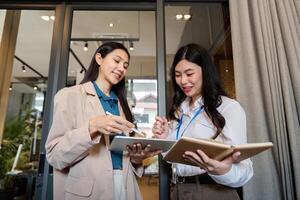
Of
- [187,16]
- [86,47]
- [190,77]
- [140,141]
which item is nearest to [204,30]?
[187,16]

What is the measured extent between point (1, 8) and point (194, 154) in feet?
5.47

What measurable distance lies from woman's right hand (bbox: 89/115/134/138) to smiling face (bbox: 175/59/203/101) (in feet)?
1.24

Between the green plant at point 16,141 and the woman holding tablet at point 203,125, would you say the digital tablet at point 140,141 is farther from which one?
the green plant at point 16,141

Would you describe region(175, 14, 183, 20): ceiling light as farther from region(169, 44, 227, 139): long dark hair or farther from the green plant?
the green plant

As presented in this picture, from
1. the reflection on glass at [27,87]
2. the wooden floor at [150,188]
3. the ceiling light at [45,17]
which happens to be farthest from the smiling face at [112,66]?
the ceiling light at [45,17]

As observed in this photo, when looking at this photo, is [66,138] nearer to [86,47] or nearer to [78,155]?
[78,155]

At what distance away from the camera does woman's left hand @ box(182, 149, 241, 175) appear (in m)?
0.73

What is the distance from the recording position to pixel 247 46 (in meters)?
1.24

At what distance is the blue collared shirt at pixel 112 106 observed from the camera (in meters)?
0.99

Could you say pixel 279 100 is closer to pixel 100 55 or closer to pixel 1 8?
pixel 100 55

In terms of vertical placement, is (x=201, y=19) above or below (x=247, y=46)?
above

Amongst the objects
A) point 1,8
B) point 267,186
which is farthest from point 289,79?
point 1,8

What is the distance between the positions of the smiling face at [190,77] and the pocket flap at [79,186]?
605mm

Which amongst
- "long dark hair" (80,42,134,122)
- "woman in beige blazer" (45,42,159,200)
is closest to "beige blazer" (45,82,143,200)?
"woman in beige blazer" (45,42,159,200)
